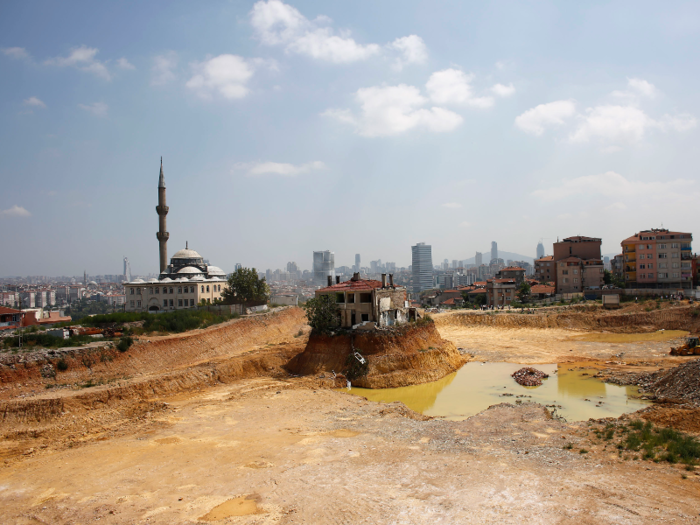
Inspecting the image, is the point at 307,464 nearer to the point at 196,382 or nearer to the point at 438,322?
the point at 196,382

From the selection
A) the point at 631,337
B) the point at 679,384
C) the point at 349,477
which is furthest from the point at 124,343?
the point at 631,337

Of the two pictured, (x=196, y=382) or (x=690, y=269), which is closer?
(x=196, y=382)

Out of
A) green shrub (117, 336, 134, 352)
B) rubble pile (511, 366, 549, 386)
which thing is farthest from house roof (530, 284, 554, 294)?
green shrub (117, 336, 134, 352)

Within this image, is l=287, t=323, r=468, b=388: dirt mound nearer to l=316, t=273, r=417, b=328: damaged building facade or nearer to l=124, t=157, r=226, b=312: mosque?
l=316, t=273, r=417, b=328: damaged building facade

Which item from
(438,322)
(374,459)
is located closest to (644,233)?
(438,322)

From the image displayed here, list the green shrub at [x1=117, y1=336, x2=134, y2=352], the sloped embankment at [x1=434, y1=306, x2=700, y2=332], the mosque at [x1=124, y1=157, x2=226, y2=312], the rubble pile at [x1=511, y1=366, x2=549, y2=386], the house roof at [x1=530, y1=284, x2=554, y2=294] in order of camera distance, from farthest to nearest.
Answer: the house roof at [x1=530, y1=284, x2=554, y2=294]
the mosque at [x1=124, y1=157, x2=226, y2=312]
the sloped embankment at [x1=434, y1=306, x2=700, y2=332]
the green shrub at [x1=117, y1=336, x2=134, y2=352]
the rubble pile at [x1=511, y1=366, x2=549, y2=386]
